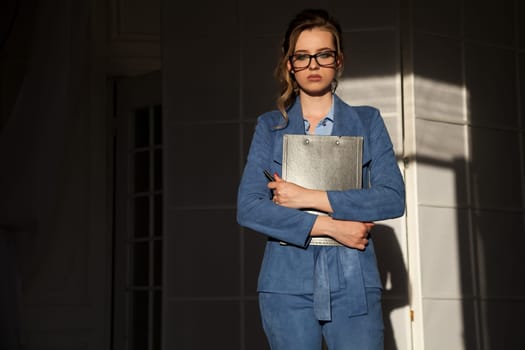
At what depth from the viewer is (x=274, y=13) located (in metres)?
3.32

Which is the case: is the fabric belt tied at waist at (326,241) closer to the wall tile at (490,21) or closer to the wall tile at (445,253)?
the wall tile at (445,253)

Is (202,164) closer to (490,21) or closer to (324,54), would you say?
(490,21)

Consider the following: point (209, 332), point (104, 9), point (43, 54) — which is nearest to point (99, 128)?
point (104, 9)

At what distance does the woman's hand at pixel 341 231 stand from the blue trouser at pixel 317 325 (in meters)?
0.10

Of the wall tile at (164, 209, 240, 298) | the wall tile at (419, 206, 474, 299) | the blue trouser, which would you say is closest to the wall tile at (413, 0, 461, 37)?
the wall tile at (419, 206, 474, 299)

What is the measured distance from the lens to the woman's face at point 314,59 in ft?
5.89

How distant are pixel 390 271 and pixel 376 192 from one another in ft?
4.62

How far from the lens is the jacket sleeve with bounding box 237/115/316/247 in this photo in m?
1.71

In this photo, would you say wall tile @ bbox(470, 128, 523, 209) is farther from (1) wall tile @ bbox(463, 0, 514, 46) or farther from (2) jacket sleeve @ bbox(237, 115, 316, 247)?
(2) jacket sleeve @ bbox(237, 115, 316, 247)

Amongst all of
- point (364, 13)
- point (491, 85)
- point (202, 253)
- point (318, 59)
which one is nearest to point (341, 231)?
point (318, 59)

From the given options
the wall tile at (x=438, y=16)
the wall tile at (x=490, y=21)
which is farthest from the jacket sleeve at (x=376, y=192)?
the wall tile at (x=490, y=21)

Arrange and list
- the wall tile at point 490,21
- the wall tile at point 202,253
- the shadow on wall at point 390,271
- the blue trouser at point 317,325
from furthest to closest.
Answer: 1. the wall tile at point 490,21
2. the wall tile at point 202,253
3. the shadow on wall at point 390,271
4. the blue trouser at point 317,325

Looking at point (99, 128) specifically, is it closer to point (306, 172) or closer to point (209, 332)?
point (209, 332)

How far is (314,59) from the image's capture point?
1793mm
